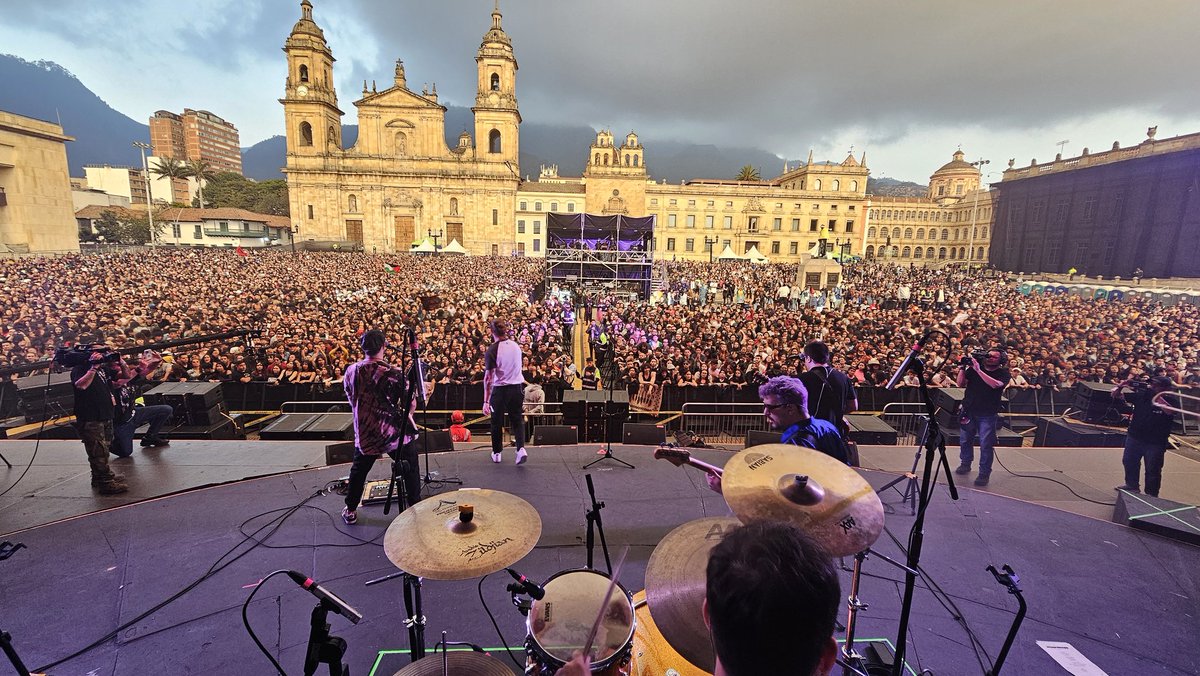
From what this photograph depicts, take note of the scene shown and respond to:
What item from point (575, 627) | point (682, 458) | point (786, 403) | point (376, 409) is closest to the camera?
point (575, 627)

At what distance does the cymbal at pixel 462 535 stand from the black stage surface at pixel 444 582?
1023mm

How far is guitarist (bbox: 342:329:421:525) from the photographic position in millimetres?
3924

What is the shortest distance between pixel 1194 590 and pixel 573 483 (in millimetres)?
5289

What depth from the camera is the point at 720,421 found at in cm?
954

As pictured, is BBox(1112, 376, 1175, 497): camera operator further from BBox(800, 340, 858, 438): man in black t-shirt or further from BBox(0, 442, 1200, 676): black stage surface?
BBox(800, 340, 858, 438): man in black t-shirt

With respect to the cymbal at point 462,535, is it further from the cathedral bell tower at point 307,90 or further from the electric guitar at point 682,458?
the cathedral bell tower at point 307,90

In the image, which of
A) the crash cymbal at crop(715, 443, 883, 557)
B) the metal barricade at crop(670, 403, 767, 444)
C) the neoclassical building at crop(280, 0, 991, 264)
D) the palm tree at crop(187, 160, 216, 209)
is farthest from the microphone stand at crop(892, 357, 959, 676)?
the palm tree at crop(187, 160, 216, 209)

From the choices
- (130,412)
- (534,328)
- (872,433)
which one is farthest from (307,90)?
(872,433)

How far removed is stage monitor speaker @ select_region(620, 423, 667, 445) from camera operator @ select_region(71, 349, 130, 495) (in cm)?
570

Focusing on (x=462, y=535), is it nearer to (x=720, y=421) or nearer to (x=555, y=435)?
(x=555, y=435)

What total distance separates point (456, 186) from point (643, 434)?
2058 inches

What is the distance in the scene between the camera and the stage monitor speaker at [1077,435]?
7809mm

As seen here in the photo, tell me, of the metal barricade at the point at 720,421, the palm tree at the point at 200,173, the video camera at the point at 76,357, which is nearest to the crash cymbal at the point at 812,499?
the video camera at the point at 76,357

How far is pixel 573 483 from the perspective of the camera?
16.8 feet
